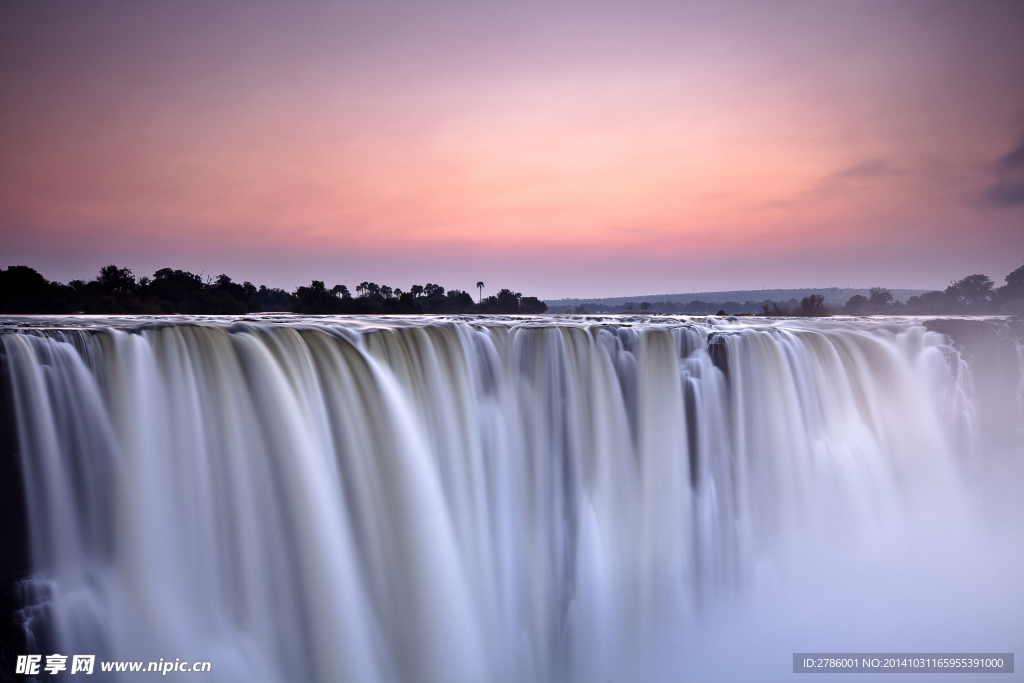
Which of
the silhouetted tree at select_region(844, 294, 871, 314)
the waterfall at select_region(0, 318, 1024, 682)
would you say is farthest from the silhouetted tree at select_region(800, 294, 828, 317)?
the waterfall at select_region(0, 318, 1024, 682)

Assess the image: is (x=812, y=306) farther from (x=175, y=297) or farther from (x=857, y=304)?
(x=175, y=297)

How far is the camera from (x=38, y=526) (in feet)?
18.9

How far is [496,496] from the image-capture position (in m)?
8.41

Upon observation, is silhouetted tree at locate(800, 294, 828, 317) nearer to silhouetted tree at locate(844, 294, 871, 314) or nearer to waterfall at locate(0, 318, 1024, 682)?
silhouetted tree at locate(844, 294, 871, 314)

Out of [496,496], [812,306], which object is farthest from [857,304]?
[496,496]

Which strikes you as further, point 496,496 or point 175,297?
point 175,297

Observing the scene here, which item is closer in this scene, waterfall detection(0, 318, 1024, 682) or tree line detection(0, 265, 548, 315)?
waterfall detection(0, 318, 1024, 682)


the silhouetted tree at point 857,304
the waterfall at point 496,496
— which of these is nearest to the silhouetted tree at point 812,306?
the silhouetted tree at point 857,304

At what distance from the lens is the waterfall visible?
6.16 metres

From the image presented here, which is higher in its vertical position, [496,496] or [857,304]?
[857,304]

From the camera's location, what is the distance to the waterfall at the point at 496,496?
6.16 meters

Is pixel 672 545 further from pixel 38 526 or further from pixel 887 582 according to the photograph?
pixel 38 526

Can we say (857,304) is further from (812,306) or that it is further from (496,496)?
(496,496)

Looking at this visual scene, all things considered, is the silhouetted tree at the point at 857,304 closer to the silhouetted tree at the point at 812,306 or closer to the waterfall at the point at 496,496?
the silhouetted tree at the point at 812,306
